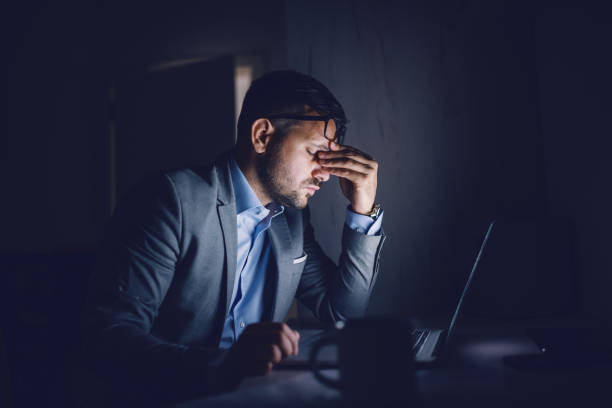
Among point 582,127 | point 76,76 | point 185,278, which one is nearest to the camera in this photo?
point 185,278

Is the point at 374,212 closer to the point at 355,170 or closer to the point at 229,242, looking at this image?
the point at 355,170

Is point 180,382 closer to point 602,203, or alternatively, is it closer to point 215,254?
point 215,254

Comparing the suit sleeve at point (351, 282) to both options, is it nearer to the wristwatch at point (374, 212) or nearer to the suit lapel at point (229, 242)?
the wristwatch at point (374, 212)

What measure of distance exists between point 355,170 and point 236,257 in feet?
1.46

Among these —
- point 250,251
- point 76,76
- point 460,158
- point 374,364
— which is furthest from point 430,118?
point 76,76

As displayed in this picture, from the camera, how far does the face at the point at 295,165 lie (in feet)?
4.50

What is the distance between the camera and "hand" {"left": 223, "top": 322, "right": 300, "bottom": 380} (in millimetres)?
741

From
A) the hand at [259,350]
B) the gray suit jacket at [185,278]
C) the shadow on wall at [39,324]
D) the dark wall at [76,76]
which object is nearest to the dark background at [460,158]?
the shadow on wall at [39,324]

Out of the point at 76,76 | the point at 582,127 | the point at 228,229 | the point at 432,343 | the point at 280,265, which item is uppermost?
the point at 76,76

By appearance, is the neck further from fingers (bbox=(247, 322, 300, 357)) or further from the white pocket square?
fingers (bbox=(247, 322, 300, 357))

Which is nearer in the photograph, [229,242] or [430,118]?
[229,242]

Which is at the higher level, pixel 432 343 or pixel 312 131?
pixel 312 131

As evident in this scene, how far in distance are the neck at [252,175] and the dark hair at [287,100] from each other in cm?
6

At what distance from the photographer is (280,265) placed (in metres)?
1.33
